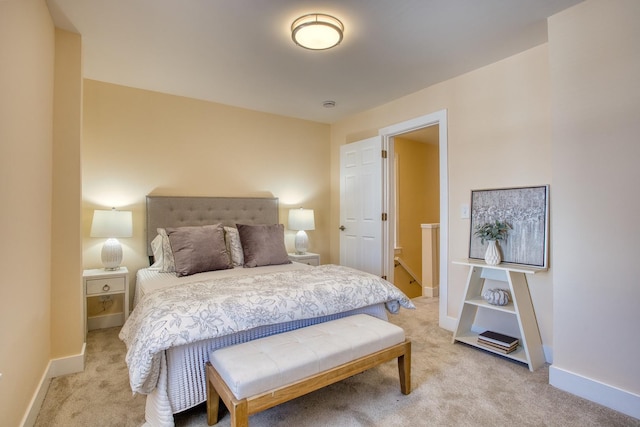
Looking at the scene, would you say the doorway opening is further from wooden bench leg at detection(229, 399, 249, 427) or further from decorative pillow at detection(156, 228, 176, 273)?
wooden bench leg at detection(229, 399, 249, 427)

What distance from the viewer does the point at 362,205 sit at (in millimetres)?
4145

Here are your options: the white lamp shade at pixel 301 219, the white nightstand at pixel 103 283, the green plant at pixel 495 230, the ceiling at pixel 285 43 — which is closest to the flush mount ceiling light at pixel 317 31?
the ceiling at pixel 285 43

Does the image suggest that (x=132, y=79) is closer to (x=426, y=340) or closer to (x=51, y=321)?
(x=51, y=321)

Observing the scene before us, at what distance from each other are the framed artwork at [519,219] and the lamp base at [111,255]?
3313mm

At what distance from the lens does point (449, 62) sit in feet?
9.21

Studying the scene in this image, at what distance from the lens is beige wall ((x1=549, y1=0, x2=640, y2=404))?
5.95ft

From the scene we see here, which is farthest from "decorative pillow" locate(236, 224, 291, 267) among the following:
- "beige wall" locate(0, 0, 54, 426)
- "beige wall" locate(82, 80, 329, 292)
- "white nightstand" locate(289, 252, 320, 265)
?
"beige wall" locate(0, 0, 54, 426)

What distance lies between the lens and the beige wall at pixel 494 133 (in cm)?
252

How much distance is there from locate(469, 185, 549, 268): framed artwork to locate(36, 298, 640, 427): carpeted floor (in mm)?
843

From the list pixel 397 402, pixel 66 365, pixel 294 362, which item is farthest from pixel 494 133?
pixel 66 365

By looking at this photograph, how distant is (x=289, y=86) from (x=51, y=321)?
2.85 m

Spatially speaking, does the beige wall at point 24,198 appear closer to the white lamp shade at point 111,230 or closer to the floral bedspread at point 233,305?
the floral bedspread at point 233,305

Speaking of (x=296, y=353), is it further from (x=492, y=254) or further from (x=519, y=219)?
(x=519, y=219)

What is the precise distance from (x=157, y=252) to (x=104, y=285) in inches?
21.2
